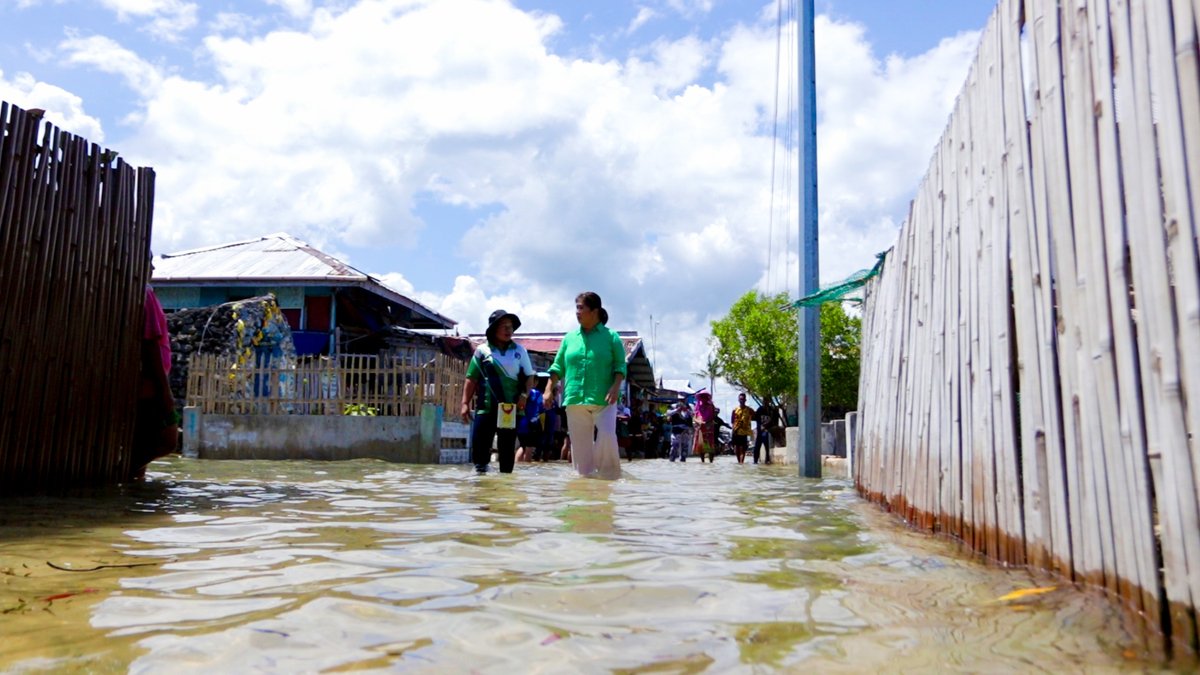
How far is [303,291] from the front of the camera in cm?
2148

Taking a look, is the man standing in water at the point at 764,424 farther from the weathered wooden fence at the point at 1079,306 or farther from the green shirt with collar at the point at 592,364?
the weathered wooden fence at the point at 1079,306

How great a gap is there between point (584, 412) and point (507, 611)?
5.17 metres

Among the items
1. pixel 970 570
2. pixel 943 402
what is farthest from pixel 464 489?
pixel 970 570

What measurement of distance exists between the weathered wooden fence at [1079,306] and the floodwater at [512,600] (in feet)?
0.64

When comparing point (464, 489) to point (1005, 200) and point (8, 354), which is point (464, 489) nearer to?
point (8, 354)

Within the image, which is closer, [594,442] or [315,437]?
[594,442]

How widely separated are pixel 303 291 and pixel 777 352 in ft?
91.7

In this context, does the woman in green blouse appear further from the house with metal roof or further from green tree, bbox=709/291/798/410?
green tree, bbox=709/291/798/410

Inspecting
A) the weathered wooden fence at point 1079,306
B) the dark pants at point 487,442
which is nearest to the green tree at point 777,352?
the dark pants at point 487,442

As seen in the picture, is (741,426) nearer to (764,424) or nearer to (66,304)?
(764,424)

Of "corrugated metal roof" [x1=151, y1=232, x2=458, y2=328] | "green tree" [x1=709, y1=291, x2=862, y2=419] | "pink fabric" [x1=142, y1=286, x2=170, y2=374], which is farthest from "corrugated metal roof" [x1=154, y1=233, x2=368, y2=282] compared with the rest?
"green tree" [x1=709, y1=291, x2=862, y2=419]

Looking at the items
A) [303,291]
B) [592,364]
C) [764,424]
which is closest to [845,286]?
[592,364]

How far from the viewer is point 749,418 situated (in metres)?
19.0

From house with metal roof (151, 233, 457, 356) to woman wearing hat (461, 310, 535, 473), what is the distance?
13.2 metres
